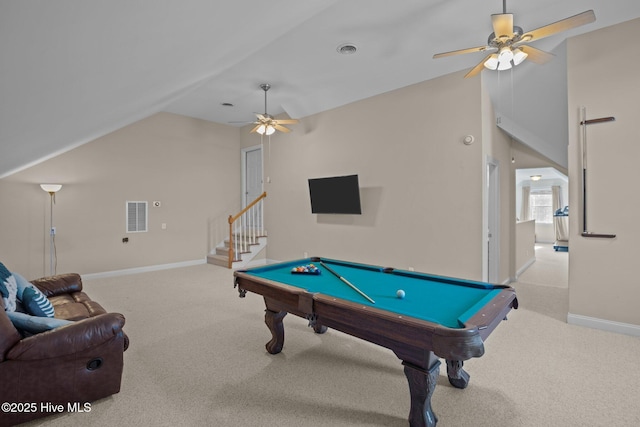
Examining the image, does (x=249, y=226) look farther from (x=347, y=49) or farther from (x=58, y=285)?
(x=347, y=49)

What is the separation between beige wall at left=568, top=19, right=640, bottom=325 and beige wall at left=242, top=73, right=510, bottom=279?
104cm

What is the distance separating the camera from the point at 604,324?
3410mm

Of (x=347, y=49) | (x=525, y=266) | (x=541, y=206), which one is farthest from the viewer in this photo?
(x=541, y=206)

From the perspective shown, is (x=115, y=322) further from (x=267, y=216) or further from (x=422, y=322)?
(x=267, y=216)

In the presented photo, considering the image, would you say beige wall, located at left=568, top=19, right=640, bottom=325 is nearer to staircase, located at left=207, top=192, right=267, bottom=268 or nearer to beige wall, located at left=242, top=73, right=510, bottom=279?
beige wall, located at left=242, top=73, right=510, bottom=279

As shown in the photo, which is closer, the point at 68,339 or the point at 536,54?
the point at 68,339

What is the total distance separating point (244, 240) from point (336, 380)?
530 centimetres

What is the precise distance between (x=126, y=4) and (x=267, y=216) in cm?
636

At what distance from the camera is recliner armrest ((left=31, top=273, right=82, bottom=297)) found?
336cm

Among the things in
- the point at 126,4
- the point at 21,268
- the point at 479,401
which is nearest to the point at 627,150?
the point at 479,401

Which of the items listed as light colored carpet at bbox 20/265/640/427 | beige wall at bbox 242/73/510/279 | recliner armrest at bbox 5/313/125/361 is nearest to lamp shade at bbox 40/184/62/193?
light colored carpet at bbox 20/265/640/427

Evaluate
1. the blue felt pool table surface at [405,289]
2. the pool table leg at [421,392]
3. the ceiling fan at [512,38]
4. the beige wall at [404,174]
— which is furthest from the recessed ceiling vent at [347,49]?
the pool table leg at [421,392]

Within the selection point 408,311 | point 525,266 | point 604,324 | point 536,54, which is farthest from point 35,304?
point 525,266

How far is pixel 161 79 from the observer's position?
270 centimetres
